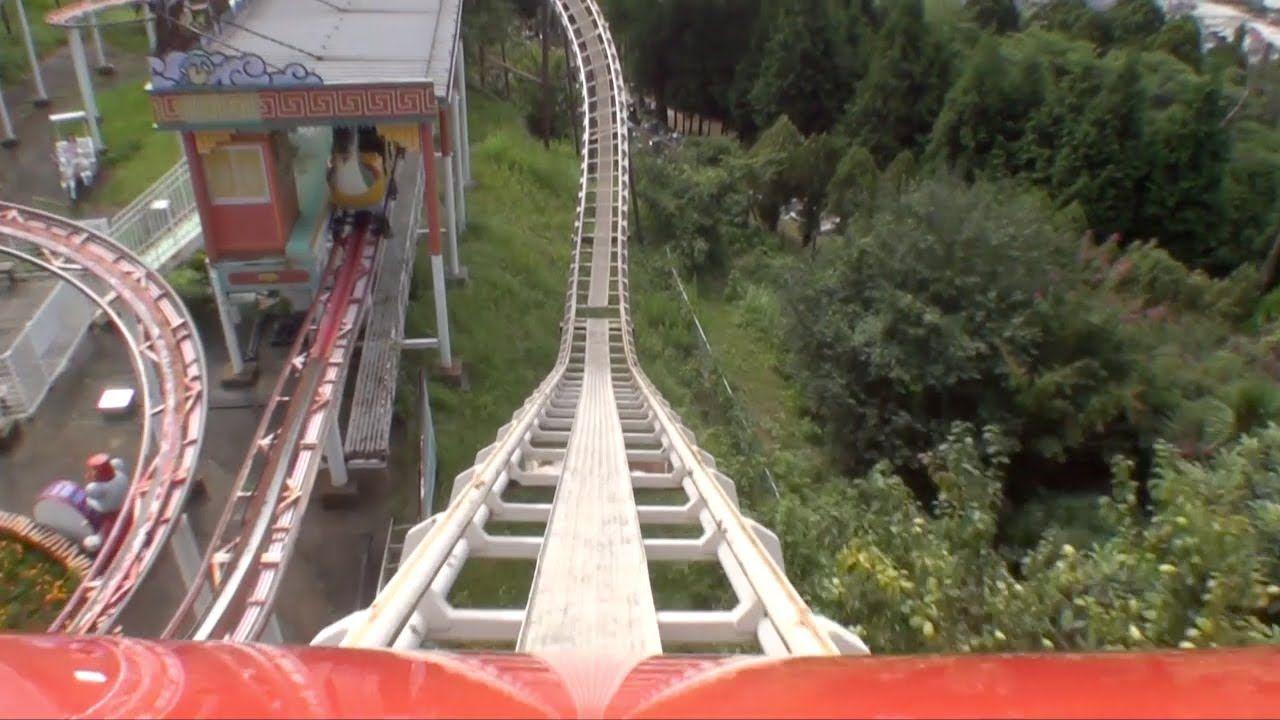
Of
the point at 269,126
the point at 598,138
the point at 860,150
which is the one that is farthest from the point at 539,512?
the point at 860,150

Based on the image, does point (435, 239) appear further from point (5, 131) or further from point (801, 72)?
point (801, 72)

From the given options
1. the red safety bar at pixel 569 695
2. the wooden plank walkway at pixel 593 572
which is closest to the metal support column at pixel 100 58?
the wooden plank walkway at pixel 593 572

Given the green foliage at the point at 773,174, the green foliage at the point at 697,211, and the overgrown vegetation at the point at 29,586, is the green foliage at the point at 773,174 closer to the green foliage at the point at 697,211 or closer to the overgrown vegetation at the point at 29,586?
the green foliage at the point at 697,211

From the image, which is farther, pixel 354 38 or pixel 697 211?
pixel 697 211

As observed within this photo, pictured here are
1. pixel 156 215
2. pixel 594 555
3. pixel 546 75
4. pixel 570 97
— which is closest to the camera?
pixel 594 555

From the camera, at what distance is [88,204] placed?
13664 millimetres

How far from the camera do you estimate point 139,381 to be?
25.4 feet

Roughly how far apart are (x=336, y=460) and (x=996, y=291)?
8.65m

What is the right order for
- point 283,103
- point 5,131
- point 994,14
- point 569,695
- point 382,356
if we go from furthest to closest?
point 994,14 → point 5,131 → point 382,356 → point 283,103 → point 569,695

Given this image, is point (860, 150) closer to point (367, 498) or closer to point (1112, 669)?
point (367, 498)

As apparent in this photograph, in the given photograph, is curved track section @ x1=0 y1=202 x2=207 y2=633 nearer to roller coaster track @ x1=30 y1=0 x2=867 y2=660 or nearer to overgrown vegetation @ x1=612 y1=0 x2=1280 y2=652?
roller coaster track @ x1=30 y1=0 x2=867 y2=660

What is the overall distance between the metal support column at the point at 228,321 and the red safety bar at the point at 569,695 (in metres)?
9.39

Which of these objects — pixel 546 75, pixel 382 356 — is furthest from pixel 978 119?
pixel 382 356

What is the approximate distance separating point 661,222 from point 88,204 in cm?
1046
